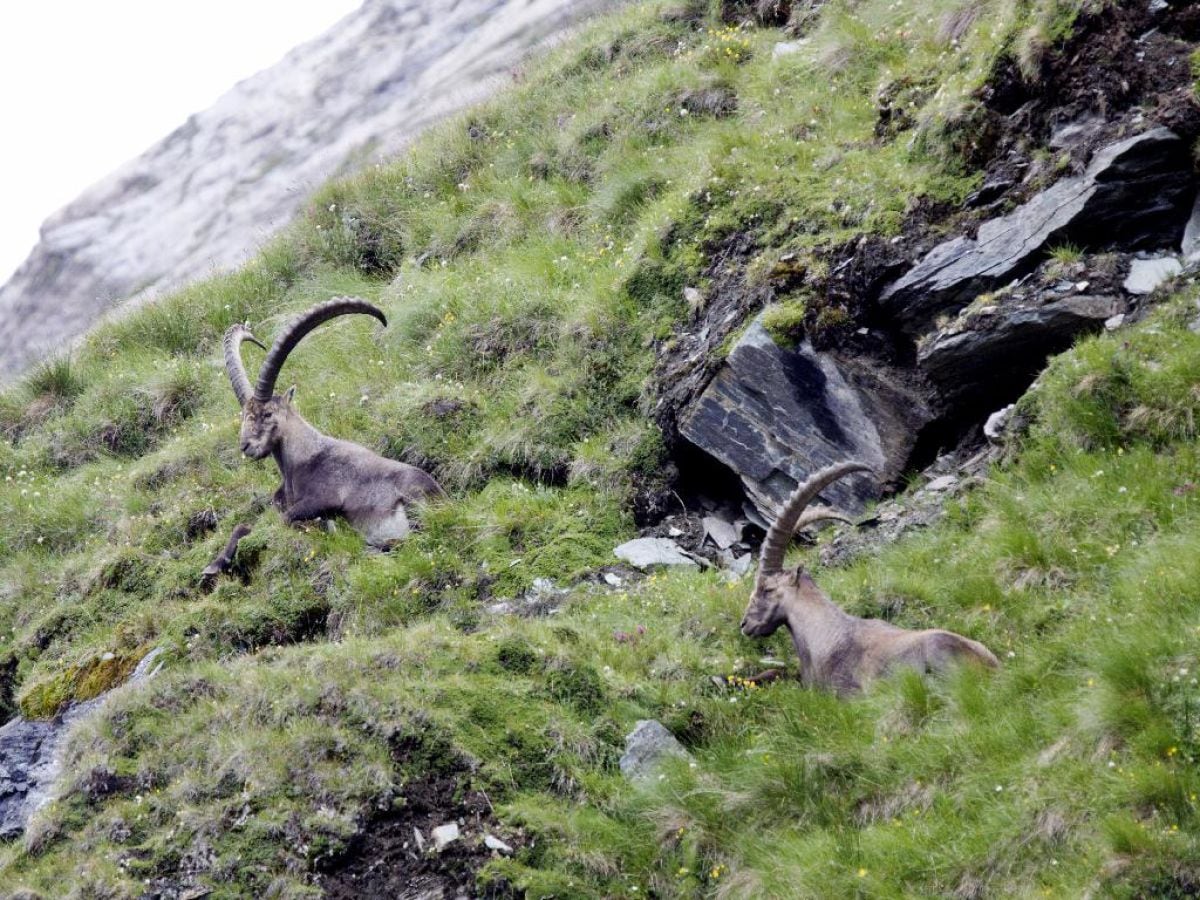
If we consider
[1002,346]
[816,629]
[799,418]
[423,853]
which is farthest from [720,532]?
[423,853]

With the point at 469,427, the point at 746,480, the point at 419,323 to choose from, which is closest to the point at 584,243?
the point at 419,323

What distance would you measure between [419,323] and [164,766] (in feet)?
26.1

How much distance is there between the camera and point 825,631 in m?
9.12

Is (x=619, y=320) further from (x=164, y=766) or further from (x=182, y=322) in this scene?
(x=182, y=322)

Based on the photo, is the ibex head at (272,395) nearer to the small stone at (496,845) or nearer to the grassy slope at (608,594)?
the grassy slope at (608,594)

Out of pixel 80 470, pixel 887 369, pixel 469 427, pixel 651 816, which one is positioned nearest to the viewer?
pixel 651 816

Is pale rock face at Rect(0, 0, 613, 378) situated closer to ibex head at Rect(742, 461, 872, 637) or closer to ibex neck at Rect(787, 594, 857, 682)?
ibex head at Rect(742, 461, 872, 637)

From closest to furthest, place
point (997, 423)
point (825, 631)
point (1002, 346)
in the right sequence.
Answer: point (825, 631) < point (997, 423) < point (1002, 346)

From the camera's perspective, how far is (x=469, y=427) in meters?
13.5

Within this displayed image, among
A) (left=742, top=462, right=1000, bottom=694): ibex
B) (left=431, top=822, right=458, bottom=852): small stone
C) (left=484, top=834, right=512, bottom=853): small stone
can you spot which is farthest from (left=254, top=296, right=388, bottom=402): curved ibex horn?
(left=484, top=834, right=512, bottom=853): small stone

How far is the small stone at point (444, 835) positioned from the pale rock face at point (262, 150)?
57.5ft

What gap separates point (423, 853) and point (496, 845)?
1.51 ft

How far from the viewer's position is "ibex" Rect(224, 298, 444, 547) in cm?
1241

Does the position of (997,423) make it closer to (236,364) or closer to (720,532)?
(720,532)
